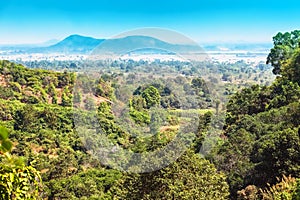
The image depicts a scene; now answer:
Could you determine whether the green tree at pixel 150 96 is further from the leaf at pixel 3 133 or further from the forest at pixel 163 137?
the leaf at pixel 3 133

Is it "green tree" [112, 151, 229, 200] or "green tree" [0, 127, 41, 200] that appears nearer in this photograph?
"green tree" [0, 127, 41, 200]

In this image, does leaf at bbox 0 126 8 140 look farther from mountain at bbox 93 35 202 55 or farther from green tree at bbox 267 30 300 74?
green tree at bbox 267 30 300 74

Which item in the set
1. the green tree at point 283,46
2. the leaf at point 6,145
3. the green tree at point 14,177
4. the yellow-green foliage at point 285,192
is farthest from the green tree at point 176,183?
the green tree at point 283,46

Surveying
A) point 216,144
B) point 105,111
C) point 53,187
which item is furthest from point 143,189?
point 105,111

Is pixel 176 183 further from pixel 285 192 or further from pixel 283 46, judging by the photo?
pixel 283 46

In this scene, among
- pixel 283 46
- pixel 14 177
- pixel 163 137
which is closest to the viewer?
pixel 14 177

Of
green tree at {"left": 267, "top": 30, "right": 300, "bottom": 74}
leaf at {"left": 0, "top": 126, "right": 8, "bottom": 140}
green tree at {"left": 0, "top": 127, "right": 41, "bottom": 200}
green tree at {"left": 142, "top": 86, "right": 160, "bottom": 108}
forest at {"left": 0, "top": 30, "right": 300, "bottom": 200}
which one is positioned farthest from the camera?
green tree at {"left": 267, "top": 30, "right": 300, "bottom": 74}

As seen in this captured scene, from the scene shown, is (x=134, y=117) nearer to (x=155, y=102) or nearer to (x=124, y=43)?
(x=155, y=102)

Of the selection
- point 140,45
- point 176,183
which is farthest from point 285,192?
point 140,45

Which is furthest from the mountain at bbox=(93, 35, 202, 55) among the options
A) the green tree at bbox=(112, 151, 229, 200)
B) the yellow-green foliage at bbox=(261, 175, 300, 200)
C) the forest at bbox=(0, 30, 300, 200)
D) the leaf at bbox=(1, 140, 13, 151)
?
the leaf at bbox=(1, 140, 13, 151)
